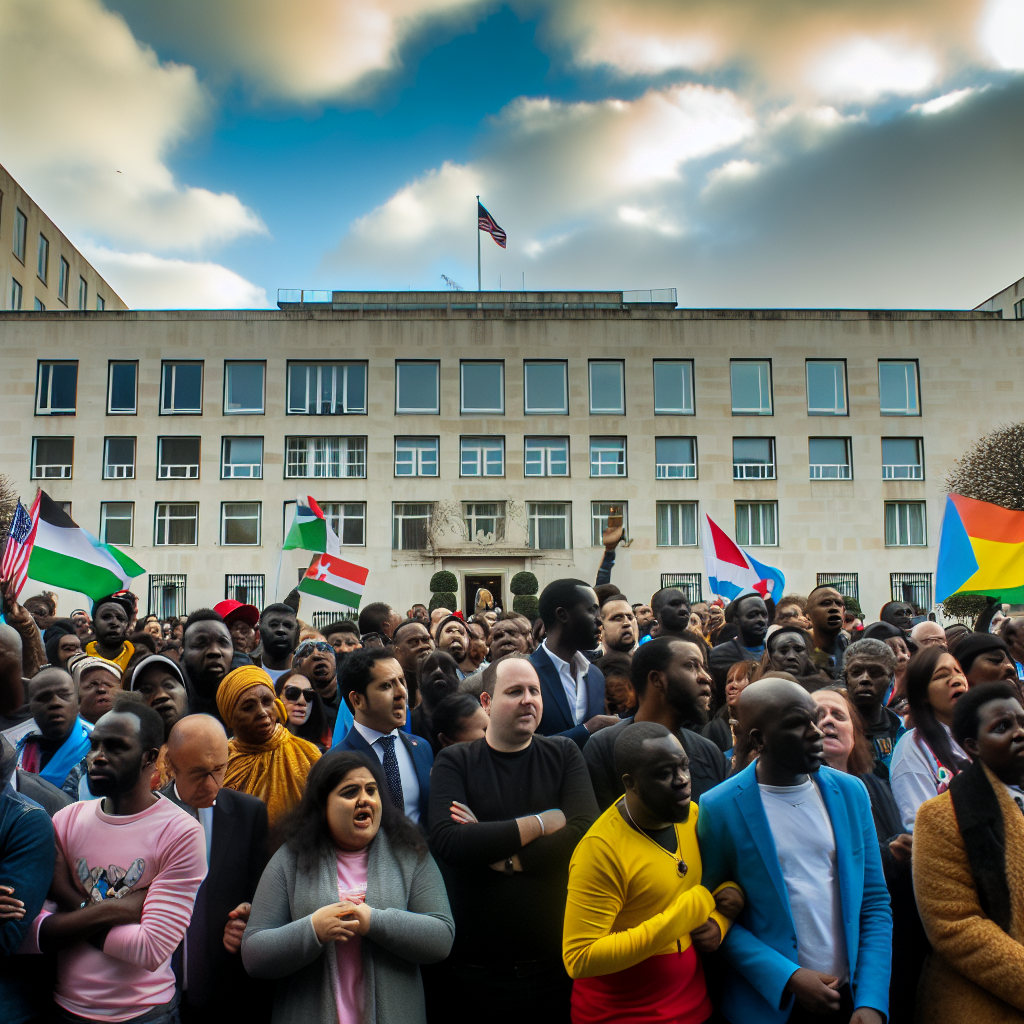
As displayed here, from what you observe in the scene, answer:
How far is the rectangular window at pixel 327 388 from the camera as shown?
35.5 m

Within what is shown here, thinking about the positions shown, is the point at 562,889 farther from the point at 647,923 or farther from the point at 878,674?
the point at 878,674

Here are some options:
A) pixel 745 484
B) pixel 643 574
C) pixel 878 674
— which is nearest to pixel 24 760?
pixel 878 674

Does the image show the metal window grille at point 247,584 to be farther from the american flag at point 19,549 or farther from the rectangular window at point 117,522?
the american flag at point 19,549

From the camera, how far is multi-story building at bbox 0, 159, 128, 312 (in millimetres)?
43625

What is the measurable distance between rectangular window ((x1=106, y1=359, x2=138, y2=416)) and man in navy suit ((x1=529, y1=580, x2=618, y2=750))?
33626 millimetres

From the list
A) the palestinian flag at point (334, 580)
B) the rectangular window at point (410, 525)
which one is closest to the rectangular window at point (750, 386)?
the rectangular window at point (410, 525)

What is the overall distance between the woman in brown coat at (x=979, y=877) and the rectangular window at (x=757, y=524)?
3244 cm

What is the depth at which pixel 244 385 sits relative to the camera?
117 feet

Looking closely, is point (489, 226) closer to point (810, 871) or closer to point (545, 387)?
point (545, 387)

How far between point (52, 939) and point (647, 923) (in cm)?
207

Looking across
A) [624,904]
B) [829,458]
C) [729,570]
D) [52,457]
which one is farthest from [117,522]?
[624,904]

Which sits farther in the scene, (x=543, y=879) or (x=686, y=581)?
(x=686, y=581)

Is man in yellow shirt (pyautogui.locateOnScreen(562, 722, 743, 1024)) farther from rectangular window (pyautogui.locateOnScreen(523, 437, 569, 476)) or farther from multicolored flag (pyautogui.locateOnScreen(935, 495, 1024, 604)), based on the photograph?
rectangular window (pyautogui.locateOnScreen(523, 437, 569, 476))

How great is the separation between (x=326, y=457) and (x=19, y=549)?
2530cm
